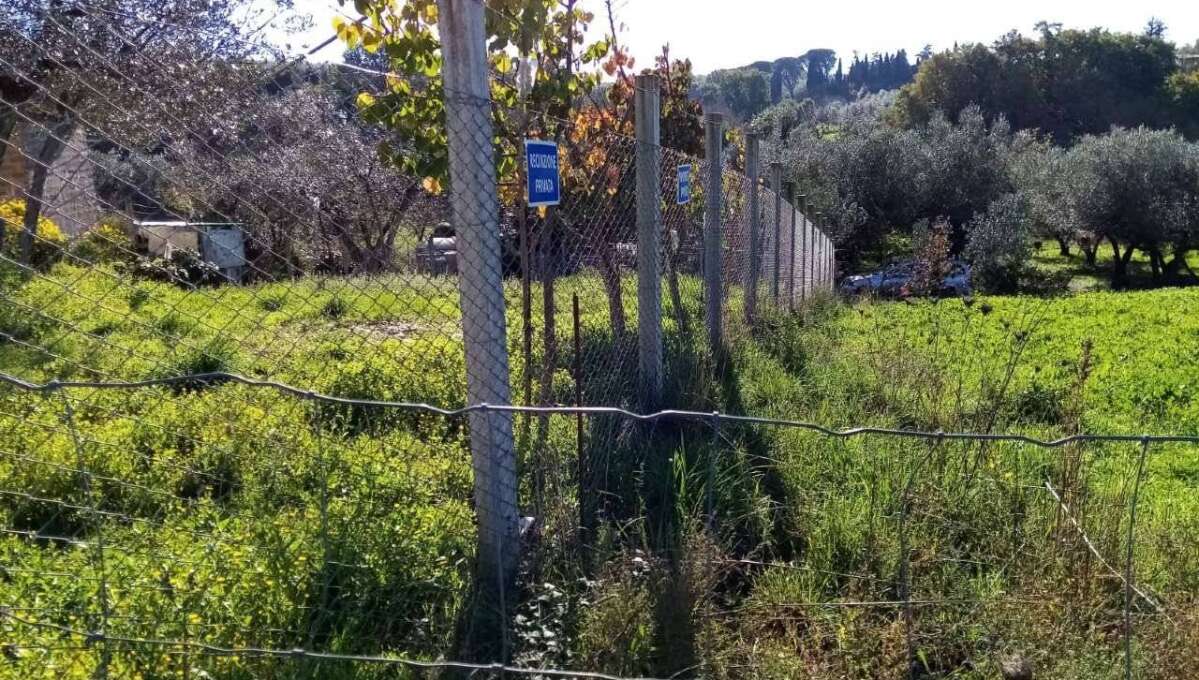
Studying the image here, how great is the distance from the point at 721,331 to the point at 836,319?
413 centimetres

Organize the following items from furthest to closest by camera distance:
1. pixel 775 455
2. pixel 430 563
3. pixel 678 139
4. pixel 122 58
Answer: pixel 678 139 → pixel 122 58 → pixel 775 455 → pixel 430 563

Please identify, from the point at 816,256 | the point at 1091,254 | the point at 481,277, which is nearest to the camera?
the point at 481,277

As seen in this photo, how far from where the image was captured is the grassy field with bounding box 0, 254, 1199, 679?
111 inches

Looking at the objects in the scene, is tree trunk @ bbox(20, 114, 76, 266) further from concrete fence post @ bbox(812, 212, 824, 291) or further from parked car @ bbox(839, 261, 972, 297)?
concrete fence post @ bbox(812, 212, 824, 291)

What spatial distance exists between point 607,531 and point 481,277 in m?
1.03

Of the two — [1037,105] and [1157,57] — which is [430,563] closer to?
[1037,105]

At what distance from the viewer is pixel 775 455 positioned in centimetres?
432

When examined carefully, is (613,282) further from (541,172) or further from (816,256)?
(816,256)

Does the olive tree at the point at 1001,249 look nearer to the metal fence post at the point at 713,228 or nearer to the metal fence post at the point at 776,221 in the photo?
the metal fence post at the point at 776,221

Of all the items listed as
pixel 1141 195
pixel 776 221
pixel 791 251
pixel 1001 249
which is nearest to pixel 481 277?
pixel 776 221

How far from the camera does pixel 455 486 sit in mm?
3775

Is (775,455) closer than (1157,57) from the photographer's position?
Yes

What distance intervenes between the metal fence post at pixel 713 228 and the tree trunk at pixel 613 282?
808 mm

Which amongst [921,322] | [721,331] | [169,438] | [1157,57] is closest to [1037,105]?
[1157,57]
